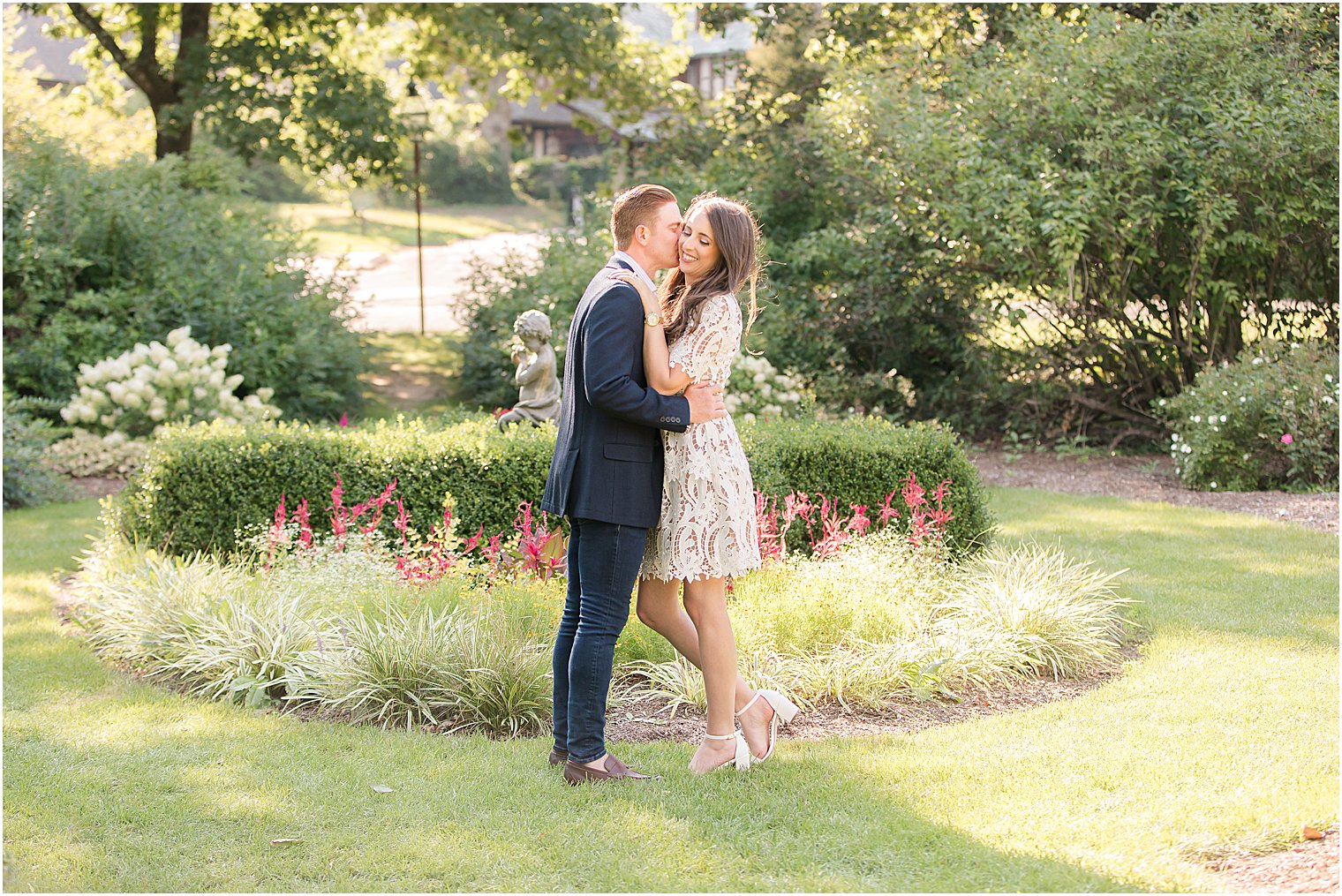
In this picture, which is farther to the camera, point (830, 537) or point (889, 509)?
point (889, 509)

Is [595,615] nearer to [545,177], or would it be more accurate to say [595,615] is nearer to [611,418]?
[611,418]

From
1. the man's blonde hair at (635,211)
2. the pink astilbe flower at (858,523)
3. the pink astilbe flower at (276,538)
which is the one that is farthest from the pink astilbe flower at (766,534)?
the pink astilbe flower at (276,538)

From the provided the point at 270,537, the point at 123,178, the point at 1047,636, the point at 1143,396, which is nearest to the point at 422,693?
the point at 270,537

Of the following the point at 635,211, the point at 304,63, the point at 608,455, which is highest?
the point at 304,63

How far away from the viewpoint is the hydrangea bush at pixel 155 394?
10.4 m

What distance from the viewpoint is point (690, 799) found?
12.3 feet

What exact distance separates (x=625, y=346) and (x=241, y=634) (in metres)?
2.56

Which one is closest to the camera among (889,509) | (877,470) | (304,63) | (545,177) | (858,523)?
(858,523)

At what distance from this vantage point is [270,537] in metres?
6.11

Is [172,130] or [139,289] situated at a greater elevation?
[172,130]

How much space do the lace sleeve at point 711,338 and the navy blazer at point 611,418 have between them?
5.6 inches

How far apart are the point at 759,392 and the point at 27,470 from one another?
5965mm

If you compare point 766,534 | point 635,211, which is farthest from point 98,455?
point 635,211

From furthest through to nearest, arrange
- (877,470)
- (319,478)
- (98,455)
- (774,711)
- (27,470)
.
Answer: (98,455) → (27,470) → (877,470) → (319,478) → (774,711)
